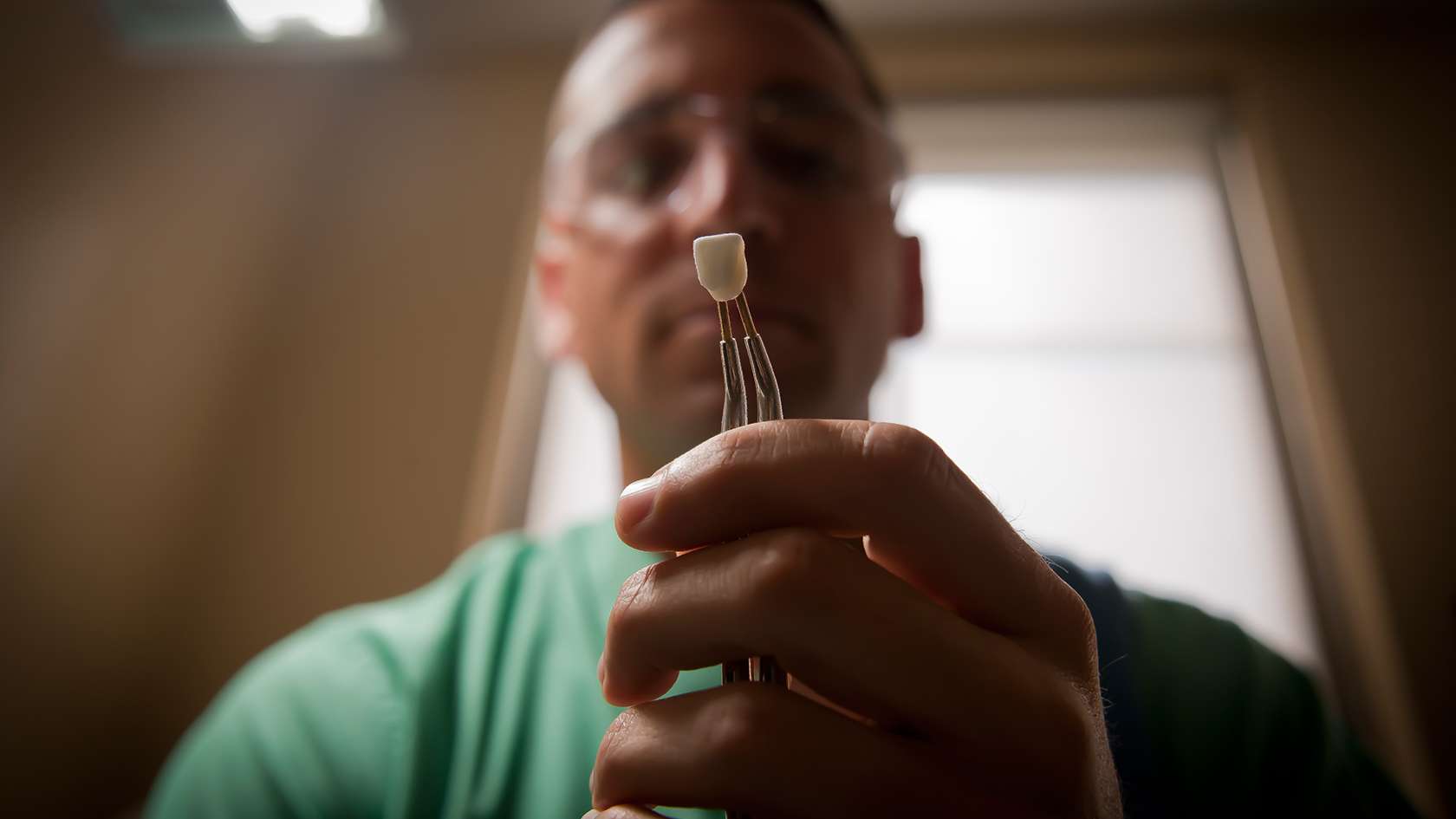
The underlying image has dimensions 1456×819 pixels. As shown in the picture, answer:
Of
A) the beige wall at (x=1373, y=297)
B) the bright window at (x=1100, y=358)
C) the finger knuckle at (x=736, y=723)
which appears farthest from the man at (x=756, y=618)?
the beige wall at (x=1373, y=297)

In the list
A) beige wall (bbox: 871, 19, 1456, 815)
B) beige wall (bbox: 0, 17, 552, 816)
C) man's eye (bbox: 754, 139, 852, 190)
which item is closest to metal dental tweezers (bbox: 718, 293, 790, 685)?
man's eye (bbox: 754, 139, 852, 190)

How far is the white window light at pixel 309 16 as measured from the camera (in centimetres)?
63

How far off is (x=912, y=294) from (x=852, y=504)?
39 centimetres

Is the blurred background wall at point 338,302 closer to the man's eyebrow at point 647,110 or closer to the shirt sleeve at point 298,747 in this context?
the shirt sleeve at point 298,747

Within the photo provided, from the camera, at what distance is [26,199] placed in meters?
0.36

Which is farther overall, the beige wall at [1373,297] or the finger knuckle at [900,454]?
the beige wall at [1373,297]

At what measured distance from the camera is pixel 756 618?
0.12 metres

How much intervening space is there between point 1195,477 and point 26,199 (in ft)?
3.35

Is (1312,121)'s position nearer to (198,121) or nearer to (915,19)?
(915,19)

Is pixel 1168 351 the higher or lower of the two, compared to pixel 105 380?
lower

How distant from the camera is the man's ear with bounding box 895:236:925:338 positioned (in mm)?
458

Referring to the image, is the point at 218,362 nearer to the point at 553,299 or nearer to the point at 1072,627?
the point at 553,299

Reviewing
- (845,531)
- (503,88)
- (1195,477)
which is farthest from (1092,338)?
(503,88)

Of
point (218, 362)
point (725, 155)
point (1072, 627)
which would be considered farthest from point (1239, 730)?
point (218, 362)
